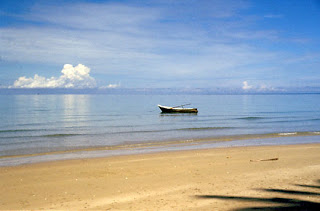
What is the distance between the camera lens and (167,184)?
8727 millimetres

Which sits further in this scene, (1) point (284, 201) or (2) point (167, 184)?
(2) point (167, 184)

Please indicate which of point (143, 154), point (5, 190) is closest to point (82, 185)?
point (5, 190)

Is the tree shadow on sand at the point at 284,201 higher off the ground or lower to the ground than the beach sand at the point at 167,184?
higher

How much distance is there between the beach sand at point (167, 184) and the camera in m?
7.07

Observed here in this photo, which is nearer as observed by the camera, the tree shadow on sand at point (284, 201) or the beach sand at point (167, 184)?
the tree shadow on sand at point (284, 201)

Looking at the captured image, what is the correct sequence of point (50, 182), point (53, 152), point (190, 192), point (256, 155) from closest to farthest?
point (190, 192)
point (50, 182)
point (256, 155)
point (53, 152)

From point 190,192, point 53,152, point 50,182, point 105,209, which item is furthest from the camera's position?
point 53,152

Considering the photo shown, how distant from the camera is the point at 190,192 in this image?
784 centimetres

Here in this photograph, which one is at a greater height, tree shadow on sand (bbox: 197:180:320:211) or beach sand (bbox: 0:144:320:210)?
tree shadow on sand (bbox: 197:180:320:211)

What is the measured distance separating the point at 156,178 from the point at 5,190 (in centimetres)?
430

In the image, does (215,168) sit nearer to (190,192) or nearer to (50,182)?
(190,192)

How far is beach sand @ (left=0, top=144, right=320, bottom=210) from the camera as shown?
7070 millimetres

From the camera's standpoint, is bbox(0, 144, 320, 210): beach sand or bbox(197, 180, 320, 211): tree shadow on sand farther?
bbox(0, 144, 320, 210): beach sand

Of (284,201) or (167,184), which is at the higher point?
(284,201)
